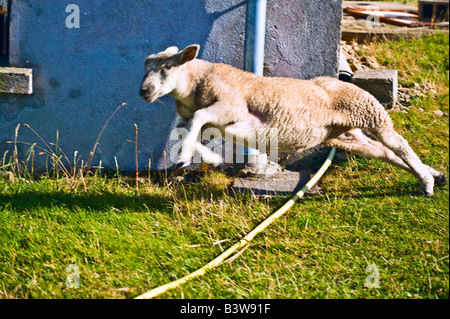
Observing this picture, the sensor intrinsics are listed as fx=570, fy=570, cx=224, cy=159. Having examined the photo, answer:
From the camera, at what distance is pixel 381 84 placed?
5117 millimetres

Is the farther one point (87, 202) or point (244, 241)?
point (87, 202)

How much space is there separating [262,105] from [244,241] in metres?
0.96

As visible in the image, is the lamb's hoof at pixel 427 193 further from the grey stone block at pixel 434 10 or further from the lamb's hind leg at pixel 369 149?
the grey stone block at pixel 434 10

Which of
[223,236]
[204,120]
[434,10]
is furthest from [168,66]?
[434,10]

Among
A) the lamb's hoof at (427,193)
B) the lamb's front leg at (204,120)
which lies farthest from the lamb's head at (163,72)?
the lamb's hoof at (427,193)

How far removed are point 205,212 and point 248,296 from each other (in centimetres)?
100

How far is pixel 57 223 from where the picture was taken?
4105mm

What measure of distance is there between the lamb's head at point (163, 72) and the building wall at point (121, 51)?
0.93 metres

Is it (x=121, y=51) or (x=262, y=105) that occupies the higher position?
(x=121, y=51)

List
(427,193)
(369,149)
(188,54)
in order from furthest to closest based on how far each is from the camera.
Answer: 1. (369,149)
2. (427,193)
3. (188,54)

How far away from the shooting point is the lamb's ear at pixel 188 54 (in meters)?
3.86

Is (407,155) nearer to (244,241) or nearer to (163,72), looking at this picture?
(244,241)

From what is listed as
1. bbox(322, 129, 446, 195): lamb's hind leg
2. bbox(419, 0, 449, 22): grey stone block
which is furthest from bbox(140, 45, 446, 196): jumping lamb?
bbox(419, 0, 449, 22): grey stone block

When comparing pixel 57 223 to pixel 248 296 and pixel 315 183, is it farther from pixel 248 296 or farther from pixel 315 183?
pixel 315 183
